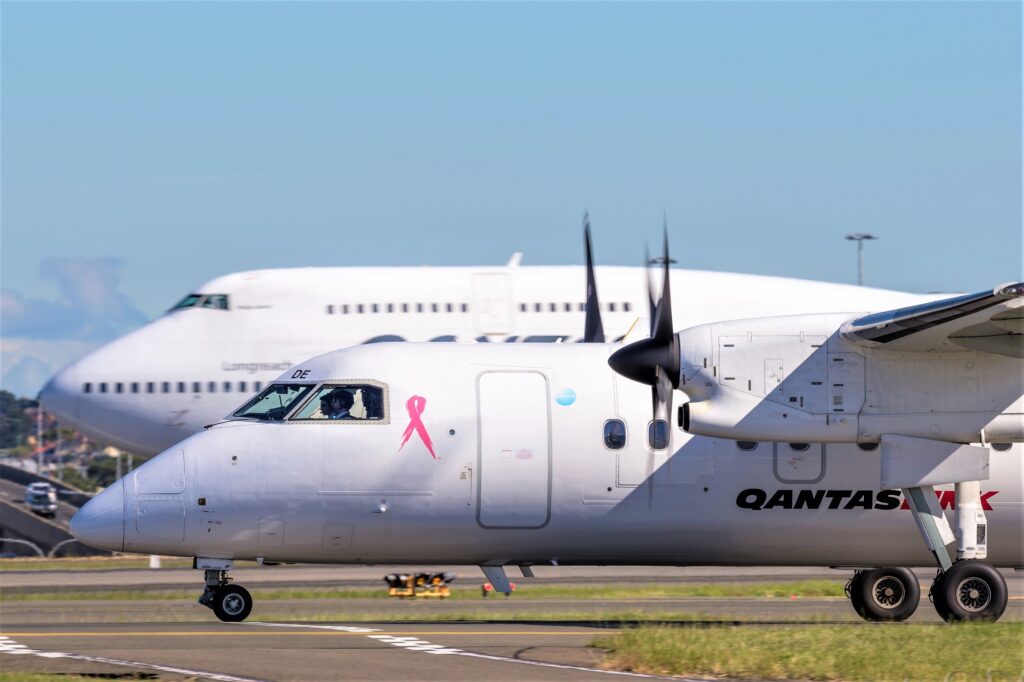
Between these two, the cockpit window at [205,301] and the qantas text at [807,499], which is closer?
the qantas text at [807,499]

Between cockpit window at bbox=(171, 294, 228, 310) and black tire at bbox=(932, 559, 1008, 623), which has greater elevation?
cockpit window at bbox=(171, 294, 228, 310)

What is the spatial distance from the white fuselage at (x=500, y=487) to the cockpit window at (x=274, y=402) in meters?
0.15

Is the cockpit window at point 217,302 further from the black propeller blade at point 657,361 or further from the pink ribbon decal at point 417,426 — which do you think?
the black propeller blade at point 657,361

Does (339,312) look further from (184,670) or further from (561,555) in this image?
(184,670)

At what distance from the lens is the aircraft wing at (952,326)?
14.4 m

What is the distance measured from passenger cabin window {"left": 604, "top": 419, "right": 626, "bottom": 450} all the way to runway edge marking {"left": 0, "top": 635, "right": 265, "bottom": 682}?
6142mm

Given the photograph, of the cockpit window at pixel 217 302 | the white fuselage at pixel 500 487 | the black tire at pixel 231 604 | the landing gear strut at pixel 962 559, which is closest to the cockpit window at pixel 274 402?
the white fuselage at pixel 500 487

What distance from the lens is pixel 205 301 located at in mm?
32000

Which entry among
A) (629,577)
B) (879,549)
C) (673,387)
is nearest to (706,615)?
(879,549)

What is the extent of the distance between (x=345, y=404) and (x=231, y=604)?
2672mm

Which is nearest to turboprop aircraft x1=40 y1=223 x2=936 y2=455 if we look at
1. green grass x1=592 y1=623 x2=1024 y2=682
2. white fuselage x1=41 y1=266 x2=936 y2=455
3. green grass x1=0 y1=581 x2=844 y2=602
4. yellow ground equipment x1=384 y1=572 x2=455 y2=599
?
white fuselage x1=41 y1=266 x2=936 y2=455

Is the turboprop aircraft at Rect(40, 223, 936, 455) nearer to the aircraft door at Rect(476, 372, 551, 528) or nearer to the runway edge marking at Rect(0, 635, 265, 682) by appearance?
the aircraft door at Rect(476, 372, 551, 528)

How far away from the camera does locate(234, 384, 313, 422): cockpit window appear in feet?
54.4

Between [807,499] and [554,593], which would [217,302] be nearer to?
[554,593]
